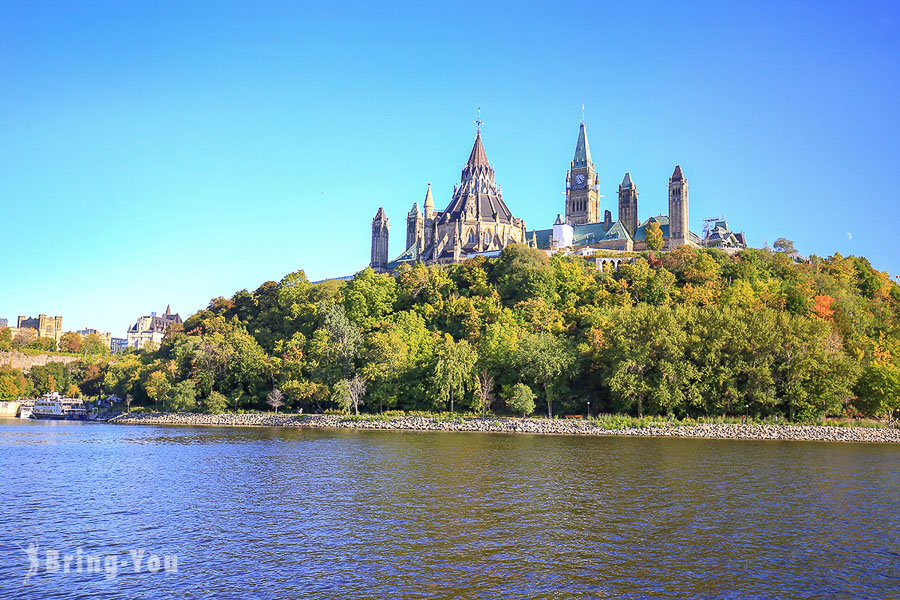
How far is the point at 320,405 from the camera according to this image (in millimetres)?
80000


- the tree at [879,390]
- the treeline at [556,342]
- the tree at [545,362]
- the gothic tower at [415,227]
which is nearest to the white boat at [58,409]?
the treeline at [556,342]

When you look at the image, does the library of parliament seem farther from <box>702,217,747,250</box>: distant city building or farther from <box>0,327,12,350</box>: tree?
<box>0,327,12,350</box>: tree

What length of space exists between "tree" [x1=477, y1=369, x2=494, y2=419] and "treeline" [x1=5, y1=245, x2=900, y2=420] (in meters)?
0.28

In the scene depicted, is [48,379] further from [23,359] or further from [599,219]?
[599,219]

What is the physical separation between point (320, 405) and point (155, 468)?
40147 millimetres

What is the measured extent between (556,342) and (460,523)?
48735 mm

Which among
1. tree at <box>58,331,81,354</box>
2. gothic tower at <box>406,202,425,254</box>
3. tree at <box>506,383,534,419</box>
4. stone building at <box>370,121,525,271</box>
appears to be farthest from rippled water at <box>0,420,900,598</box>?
tree at <box>58,331,81,354</box>

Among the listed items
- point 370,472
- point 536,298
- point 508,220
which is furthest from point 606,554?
point 508,220

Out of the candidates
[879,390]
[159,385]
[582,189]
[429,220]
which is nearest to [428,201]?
[429,220]

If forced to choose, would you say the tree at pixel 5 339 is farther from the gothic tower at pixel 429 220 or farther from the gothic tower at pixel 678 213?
the gothic tower at pixel 678 213

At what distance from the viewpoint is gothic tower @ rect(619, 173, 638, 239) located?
138 metres

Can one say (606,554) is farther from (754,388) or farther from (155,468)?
(754,388)

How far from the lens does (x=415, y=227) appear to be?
150250 millimetres

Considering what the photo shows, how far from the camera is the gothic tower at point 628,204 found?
5438 inches
